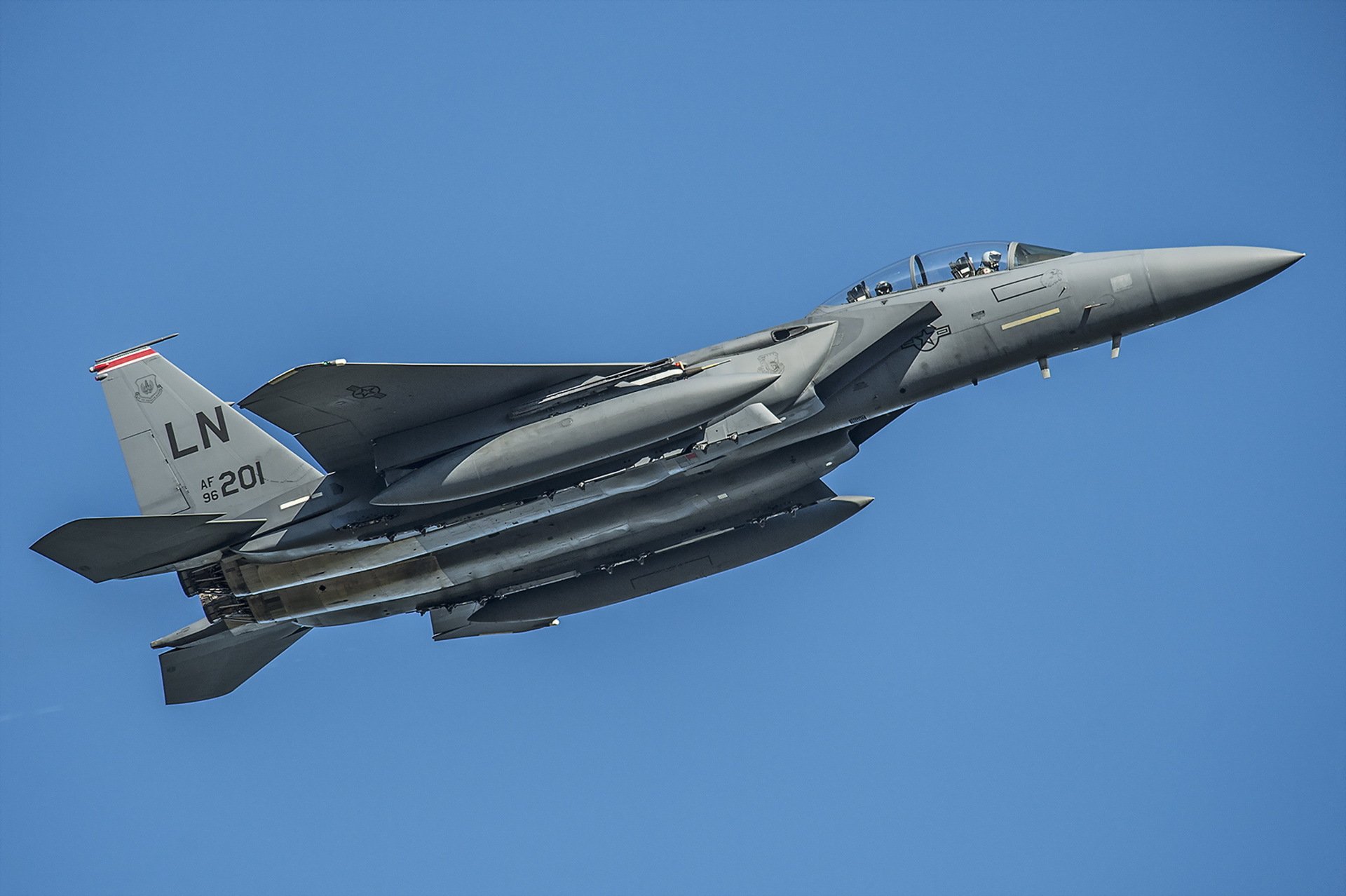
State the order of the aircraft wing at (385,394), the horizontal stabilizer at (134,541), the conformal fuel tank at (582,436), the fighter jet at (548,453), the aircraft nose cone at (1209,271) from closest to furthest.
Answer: the conformal fuel tank at (582,436) → the aircraft wing at (385,394) → the fighter jet at (548,453) → the aircraft nose cone at (1209,271) → the horizontal stabilizer at (134,541)

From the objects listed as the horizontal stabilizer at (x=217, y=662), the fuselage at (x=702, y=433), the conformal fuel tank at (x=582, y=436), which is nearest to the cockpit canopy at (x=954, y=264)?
the fuselage at (x=702, y=433)

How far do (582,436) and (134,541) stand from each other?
543cm

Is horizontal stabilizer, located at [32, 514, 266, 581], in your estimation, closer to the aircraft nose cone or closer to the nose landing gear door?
the nose landing gear door

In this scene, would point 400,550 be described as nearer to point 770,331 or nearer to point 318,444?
point 318,444

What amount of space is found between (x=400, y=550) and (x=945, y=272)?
700 cm

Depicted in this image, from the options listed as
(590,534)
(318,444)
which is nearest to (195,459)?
(318,444)

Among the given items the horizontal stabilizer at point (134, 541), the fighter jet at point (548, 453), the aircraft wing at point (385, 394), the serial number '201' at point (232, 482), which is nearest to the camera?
Result: the aircraft wing at point (385, 394)

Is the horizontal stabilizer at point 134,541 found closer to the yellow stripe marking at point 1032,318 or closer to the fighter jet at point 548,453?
the fighter jet at point 548,453

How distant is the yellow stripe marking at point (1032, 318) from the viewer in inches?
592

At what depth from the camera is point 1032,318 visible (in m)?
15.1

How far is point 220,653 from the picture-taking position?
58.3 feet

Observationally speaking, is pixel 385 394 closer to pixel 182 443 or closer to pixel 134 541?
pixel 134 541

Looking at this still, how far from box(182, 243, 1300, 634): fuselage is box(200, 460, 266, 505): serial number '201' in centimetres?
86

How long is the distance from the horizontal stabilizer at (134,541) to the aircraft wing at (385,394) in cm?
176
